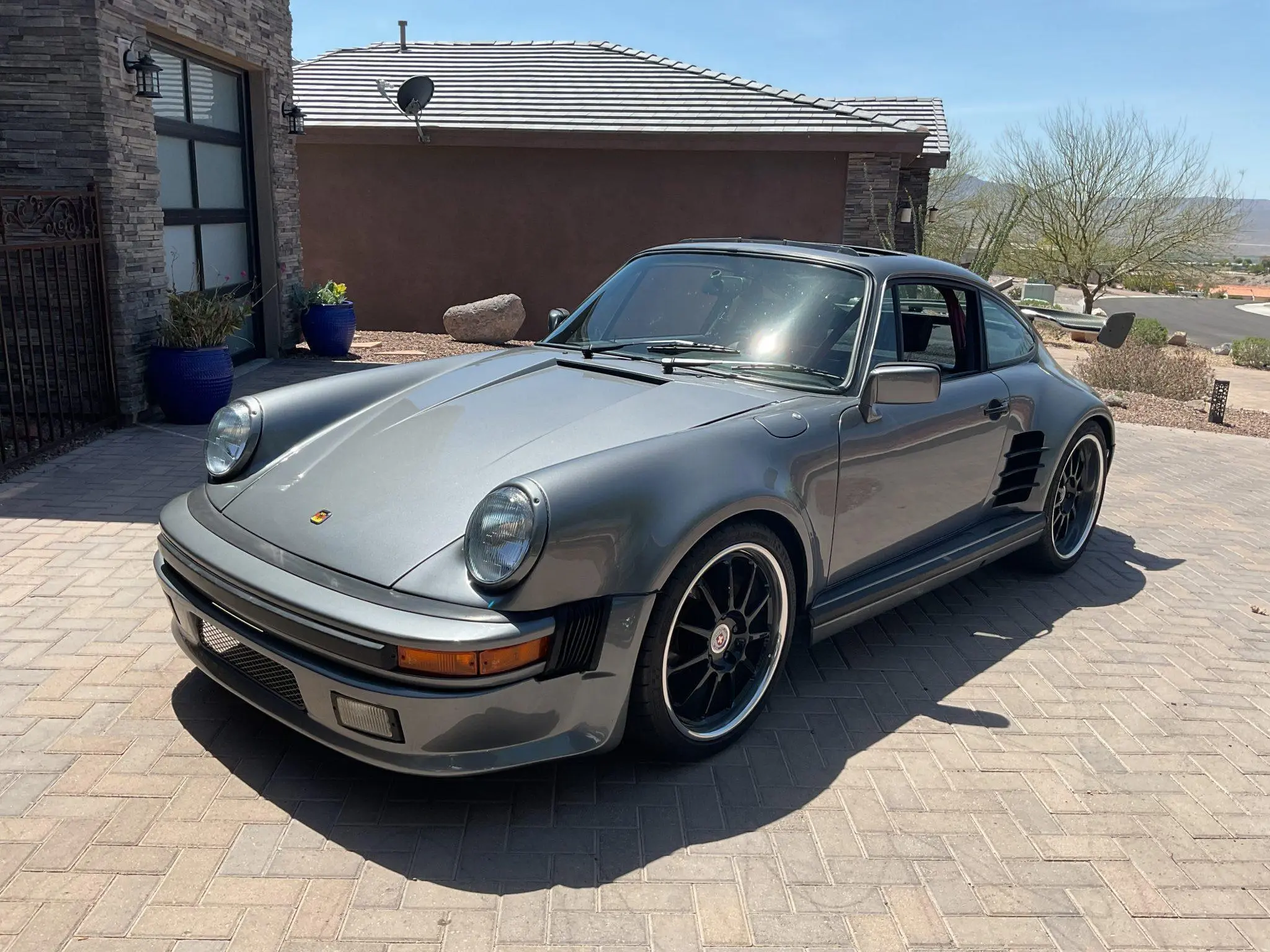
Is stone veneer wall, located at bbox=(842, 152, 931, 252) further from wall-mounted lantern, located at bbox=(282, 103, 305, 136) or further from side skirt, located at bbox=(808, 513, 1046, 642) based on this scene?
side skirt, located at bbox=(808, 513, 1046, 642)

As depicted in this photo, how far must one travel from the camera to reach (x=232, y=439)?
11.7ft

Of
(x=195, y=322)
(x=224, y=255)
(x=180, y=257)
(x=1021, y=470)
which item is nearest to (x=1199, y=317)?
(x=224, y=255)

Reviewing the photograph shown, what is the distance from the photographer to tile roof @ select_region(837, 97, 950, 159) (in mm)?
20503

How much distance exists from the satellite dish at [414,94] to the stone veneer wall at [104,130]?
211 inches

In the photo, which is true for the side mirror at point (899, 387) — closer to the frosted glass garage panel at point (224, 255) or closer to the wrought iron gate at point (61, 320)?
the wrought iron gate at point (61, 320)

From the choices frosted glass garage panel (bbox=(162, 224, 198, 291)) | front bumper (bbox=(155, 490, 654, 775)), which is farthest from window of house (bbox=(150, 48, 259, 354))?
front bumper (bbox=(155, 490, 654, 775))

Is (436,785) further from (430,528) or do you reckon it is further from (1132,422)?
(1132,422)

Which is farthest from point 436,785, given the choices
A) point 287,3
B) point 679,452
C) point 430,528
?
point 287,3

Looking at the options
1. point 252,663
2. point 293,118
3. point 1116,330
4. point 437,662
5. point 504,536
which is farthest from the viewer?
point 293,118

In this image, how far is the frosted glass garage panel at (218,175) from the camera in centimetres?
954

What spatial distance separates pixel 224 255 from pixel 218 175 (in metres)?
A: 0.77

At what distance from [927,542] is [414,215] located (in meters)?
12.1

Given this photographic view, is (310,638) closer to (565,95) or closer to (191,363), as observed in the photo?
(191,363)

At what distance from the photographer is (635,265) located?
449 cm
